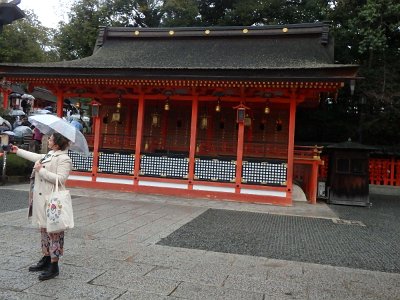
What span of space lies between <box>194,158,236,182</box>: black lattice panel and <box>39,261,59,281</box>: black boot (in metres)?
8.68

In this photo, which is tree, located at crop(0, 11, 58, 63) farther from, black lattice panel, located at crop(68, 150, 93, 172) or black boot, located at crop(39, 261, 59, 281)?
black boot, located at crop(39, 261, 59, 281)

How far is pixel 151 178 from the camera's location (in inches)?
528

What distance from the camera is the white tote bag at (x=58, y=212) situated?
4289 millimetres

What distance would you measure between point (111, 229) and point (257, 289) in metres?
3.73

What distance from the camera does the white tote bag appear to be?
14.1ft

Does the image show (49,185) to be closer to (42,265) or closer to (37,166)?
(37,166)

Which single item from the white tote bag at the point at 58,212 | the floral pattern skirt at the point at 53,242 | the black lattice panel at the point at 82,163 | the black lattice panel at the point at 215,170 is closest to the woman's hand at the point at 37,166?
the white tote bag at the point at 58,212

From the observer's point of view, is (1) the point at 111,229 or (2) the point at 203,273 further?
(1) the point at 111,229

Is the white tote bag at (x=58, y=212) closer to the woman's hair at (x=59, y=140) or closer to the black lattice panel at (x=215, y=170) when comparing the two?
the woman's hair at (x=59, y=140)

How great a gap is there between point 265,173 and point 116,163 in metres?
5.29

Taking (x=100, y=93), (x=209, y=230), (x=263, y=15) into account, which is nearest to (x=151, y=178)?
(x=100, y=93)

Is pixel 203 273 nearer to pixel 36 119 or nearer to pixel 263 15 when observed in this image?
pixel 36 119

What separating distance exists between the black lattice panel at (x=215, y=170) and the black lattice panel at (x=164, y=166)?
1.43 ft

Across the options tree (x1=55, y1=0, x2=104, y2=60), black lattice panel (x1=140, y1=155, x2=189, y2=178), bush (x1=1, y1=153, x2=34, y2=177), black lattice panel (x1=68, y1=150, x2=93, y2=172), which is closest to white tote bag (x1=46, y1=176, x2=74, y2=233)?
black lattice panel (x1=140, y1=155, x2=189, y2=178)
